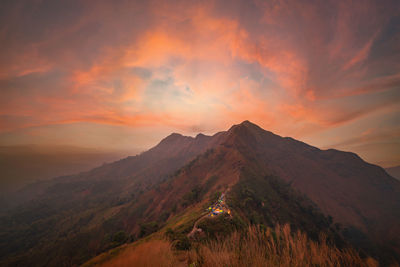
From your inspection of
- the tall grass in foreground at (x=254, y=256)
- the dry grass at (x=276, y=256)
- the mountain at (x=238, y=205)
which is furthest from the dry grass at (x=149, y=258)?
the mountain at (x=238, y=205)

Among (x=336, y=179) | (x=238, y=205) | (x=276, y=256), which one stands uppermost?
(x=276, y=256)

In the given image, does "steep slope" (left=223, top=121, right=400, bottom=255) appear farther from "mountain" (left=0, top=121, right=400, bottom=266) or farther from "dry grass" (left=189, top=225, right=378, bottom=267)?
"dry grass" (left=189, top=225, right=378, bottom=267)

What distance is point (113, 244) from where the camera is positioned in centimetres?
3428

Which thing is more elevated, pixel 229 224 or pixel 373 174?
pixel 373 174

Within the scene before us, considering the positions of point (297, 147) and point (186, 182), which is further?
point (297, 147)

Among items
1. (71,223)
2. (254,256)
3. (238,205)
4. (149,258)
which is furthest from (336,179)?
(71,223)

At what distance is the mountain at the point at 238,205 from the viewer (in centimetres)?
4475

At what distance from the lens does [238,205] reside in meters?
37.0

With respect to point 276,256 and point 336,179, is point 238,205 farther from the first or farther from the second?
point 336,179

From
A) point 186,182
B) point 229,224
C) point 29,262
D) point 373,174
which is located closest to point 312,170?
point 373,174

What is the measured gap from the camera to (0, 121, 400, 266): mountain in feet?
147

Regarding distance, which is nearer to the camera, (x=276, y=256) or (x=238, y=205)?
(x=276, y=256)

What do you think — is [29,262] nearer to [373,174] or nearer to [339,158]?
[339,158]

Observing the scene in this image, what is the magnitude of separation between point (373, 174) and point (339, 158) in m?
27.0
